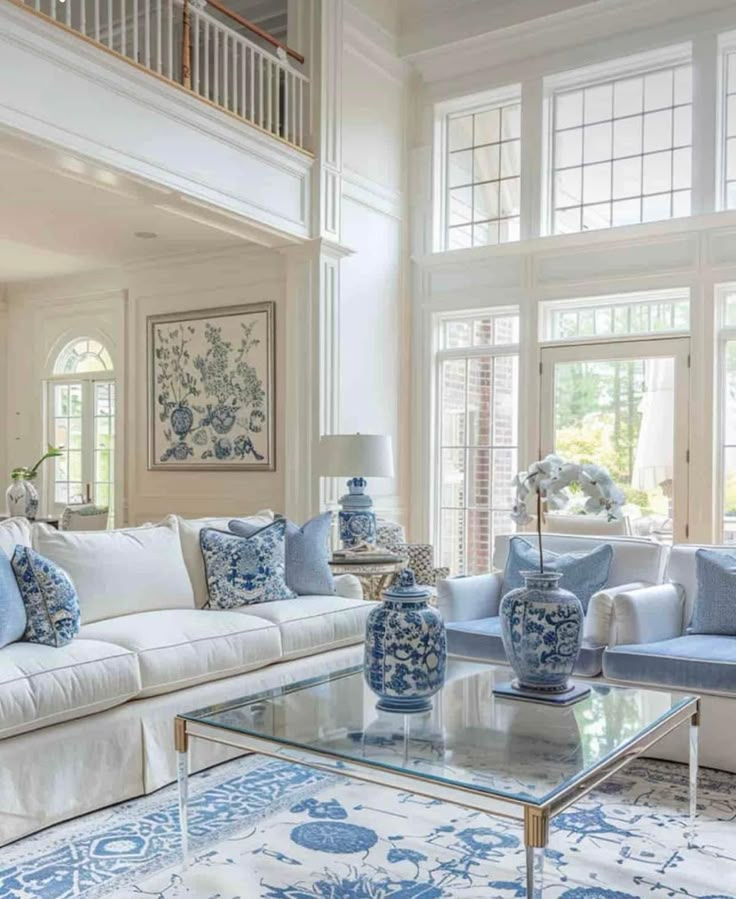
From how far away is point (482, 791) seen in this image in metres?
2.02

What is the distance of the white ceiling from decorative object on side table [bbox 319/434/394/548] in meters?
1.57

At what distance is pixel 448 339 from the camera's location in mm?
6984

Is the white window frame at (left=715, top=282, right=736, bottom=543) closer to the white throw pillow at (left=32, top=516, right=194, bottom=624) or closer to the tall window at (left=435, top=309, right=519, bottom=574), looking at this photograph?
the tall window at (left=435, top=309, right=519, bottom=574)

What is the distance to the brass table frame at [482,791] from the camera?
1.92 meters

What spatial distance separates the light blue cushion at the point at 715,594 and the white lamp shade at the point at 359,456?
196cm

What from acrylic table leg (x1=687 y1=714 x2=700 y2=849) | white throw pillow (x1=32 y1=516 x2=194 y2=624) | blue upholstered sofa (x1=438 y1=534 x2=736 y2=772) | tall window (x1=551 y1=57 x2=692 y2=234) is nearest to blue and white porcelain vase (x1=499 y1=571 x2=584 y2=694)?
blue upholstered sofa (x1=438 y1=534 x2=736 y2=772)

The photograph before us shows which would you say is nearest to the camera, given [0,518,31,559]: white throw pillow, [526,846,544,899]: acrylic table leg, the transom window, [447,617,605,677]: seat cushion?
[526,846,544,899]: acrylic table leg

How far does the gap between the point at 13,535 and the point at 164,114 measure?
2.58m

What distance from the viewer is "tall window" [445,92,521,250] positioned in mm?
6793

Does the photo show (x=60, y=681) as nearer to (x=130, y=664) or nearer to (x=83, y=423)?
(x=130, y=664)

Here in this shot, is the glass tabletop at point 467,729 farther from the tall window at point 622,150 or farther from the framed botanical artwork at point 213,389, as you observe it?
the tall window at point 622,150

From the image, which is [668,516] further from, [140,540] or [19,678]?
[19,678]

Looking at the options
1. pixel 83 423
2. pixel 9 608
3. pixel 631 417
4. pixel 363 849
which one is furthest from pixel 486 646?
pixel 83 423

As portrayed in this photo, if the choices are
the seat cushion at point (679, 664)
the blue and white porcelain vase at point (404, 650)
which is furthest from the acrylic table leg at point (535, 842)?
the seat cushion at point (679, 664)
